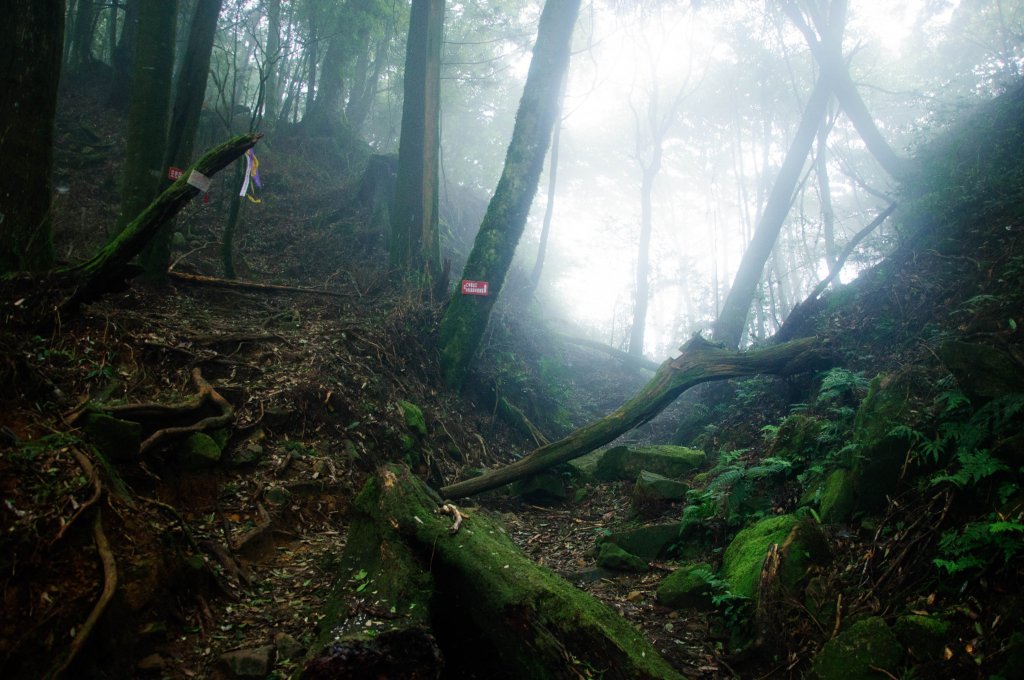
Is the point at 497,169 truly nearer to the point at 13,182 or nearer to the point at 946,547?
the point at 13,182

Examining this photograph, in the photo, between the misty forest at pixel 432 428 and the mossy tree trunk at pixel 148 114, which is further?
the mossy tree trunk at pixel 148 114

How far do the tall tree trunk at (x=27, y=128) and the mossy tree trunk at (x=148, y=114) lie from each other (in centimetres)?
205

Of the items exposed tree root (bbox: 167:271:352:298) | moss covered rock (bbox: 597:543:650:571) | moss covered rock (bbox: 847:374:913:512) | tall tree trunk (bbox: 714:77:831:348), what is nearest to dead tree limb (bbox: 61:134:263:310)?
exposed tree root (bbox: 167:271:352:298)

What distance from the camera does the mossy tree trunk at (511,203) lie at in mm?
9188

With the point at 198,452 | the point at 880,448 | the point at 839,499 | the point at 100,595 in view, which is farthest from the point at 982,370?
the point at 198,452

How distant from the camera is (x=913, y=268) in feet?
24.9

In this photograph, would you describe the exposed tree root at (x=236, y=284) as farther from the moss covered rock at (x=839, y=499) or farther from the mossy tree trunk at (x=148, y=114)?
the moss covered rock at (x=839, y=499)

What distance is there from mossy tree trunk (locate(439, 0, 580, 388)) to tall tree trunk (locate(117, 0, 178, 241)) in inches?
185

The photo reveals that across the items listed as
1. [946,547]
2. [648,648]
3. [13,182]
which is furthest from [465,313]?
[946,547]

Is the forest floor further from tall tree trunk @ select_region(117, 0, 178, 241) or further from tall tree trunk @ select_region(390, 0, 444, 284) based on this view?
tall tree trunk @ select_region(117, 0, 178, 241)

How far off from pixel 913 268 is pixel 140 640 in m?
9.52

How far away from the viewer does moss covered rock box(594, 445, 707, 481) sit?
718 cm

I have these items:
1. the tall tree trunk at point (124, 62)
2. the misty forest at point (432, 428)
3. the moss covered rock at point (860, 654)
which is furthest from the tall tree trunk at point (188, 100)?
the moss covered rock at point (860, 654)

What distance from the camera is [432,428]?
798 cm
